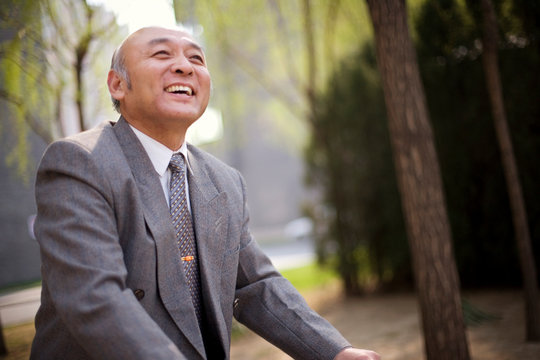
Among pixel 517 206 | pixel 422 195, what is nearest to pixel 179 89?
pixel 422 195

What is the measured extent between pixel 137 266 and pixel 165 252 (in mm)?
104

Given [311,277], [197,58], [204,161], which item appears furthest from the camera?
[311,277]

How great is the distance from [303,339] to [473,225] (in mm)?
5306

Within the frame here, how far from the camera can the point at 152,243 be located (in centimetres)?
152

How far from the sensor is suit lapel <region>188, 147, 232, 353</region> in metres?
1.68

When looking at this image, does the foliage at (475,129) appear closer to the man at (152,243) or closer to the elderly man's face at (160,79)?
the man at (152,243)

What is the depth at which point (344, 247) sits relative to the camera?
745cm

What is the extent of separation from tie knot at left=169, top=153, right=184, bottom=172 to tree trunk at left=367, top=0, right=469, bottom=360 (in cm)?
173

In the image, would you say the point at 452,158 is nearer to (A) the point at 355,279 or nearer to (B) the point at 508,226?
(B) the point at 508,226

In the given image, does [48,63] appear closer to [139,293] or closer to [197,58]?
[197,58]

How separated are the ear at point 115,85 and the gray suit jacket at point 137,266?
106mm

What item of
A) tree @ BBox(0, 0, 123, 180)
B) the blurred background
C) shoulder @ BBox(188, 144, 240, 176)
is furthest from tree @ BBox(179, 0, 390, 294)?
shoulder @ BBox(188, 144, 240, 176)

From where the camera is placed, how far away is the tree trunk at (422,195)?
2.97m

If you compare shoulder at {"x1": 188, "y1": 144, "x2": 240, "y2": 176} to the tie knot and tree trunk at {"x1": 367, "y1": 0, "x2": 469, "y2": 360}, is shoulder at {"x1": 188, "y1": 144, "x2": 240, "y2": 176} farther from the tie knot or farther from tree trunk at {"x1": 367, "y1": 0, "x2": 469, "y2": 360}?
tree trunk at {"x1": 367, "y1": 0, "x2": 469, "y2": 360}
